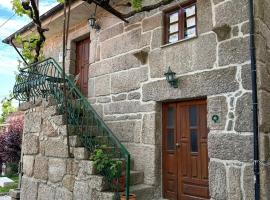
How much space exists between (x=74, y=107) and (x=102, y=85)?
107cm

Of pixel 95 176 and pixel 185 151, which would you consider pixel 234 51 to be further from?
pixel 95 176

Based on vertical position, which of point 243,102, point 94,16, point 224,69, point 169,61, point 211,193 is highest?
point 94,16

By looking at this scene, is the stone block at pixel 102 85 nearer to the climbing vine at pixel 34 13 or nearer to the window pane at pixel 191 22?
the climbing vine at pixel 34 13

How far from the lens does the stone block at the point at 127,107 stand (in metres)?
5.00

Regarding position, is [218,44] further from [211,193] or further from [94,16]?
[94,16]

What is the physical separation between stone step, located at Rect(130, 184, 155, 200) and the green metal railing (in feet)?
1.03

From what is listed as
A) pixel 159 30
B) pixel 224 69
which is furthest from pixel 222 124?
pixel 159 30

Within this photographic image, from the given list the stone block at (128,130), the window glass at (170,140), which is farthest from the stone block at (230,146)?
the stone block at (128,130)

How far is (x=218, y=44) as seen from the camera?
163 inches

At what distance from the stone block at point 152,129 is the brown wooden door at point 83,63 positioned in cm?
249

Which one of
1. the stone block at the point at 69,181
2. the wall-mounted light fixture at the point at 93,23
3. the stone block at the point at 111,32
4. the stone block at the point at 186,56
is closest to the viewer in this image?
the stone block at the point at 186,56

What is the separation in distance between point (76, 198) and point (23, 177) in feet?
6.50

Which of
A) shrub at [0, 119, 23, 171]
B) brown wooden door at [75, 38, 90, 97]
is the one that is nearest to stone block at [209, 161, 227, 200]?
brown wooden door at [75, 38, 90, 97]

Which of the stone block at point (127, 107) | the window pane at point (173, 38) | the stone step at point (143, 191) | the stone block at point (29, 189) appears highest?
the window pane at point (173, 38)
